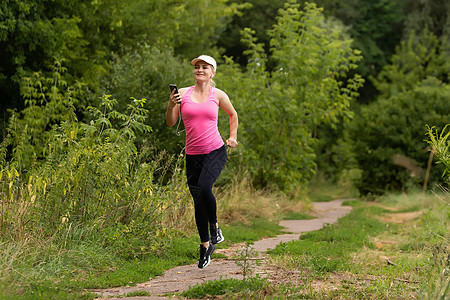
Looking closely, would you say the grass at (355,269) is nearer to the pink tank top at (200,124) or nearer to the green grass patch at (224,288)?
the green grass patch at (224,288)

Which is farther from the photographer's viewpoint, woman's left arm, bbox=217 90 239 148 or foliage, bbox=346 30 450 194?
foliage, bbox=346 30 450 194

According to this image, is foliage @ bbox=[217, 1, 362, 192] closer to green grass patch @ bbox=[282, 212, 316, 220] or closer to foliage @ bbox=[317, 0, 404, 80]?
green grass patch @ bbox=[282, 212, 316, 220]

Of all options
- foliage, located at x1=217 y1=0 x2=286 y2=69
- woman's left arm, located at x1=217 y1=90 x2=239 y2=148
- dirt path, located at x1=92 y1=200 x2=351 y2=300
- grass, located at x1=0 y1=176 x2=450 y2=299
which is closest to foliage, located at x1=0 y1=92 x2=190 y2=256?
grass, located at x1=0 y1=176 x2=450 y2=299

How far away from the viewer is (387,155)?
65.5 feet

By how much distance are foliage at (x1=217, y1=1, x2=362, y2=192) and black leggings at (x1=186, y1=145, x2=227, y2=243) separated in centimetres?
757

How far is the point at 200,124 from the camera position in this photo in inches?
226

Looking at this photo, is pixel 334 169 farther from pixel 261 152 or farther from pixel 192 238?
pixel 192 238

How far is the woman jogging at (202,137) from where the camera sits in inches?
227

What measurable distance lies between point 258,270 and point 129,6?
574 inches

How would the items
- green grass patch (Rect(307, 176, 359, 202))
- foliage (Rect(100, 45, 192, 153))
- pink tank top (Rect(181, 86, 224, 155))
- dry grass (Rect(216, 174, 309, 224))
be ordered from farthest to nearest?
green grass patch (Rect(307, 176, 359, 202)) < foliage (Rect(100, 45, 192, 153)) < dry grass (Rect(216, 174, 309, 224)) < pink tank top (Rect(181, 86, 224, 155))

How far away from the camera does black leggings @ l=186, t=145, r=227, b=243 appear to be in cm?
580

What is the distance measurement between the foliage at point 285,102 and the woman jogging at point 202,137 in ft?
24.9

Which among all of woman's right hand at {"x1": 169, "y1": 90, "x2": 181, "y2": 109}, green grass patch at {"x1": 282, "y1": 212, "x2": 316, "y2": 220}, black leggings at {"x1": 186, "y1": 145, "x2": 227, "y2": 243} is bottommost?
green grass patch at {"x1": 282, "y1": 212, "x2": 316, "y2": 220}

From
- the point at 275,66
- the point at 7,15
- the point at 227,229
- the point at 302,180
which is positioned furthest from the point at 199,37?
the point at 227,229
